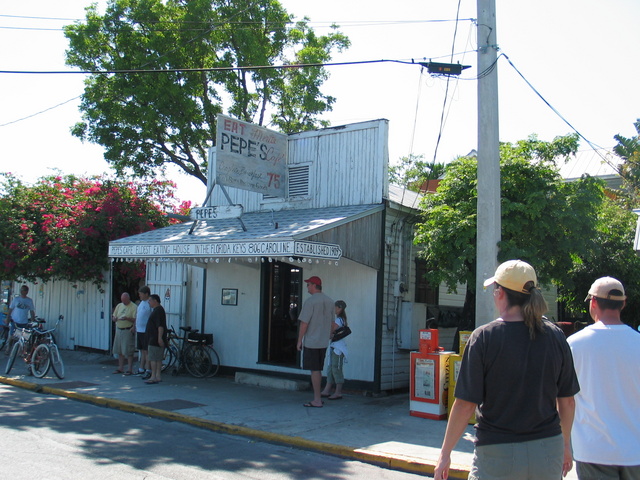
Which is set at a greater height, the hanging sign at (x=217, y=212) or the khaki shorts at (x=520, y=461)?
the hanging sign at (x=217, y=212)

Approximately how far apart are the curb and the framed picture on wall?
3.66m

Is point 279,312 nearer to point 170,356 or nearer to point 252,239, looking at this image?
point 170,356

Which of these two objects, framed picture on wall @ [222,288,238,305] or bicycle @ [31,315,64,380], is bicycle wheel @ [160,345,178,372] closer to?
framed picture on wall @ [222,288,238,305]

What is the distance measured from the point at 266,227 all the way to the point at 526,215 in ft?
14.8

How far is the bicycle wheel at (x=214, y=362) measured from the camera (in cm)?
1285

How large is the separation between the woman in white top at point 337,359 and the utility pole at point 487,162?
3120 millimetres

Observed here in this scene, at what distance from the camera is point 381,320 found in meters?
10.9

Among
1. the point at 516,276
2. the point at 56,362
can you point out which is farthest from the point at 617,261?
the point at 56,362

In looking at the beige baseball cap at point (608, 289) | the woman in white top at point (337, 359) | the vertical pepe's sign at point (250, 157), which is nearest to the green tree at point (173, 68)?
the vertical pepe's sign at point (250, 157)

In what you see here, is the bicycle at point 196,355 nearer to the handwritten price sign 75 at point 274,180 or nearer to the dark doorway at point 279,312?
the dark doorway at point 279,312

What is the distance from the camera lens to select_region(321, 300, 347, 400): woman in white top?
10.4 meters

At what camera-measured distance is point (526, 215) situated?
9.41 meters

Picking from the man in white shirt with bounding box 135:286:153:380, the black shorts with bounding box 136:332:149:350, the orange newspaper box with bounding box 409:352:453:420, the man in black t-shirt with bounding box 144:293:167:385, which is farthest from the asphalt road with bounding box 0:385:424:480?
the man in white shirt with bounding box 135:286:153:380

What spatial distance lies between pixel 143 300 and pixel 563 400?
10717 mm
